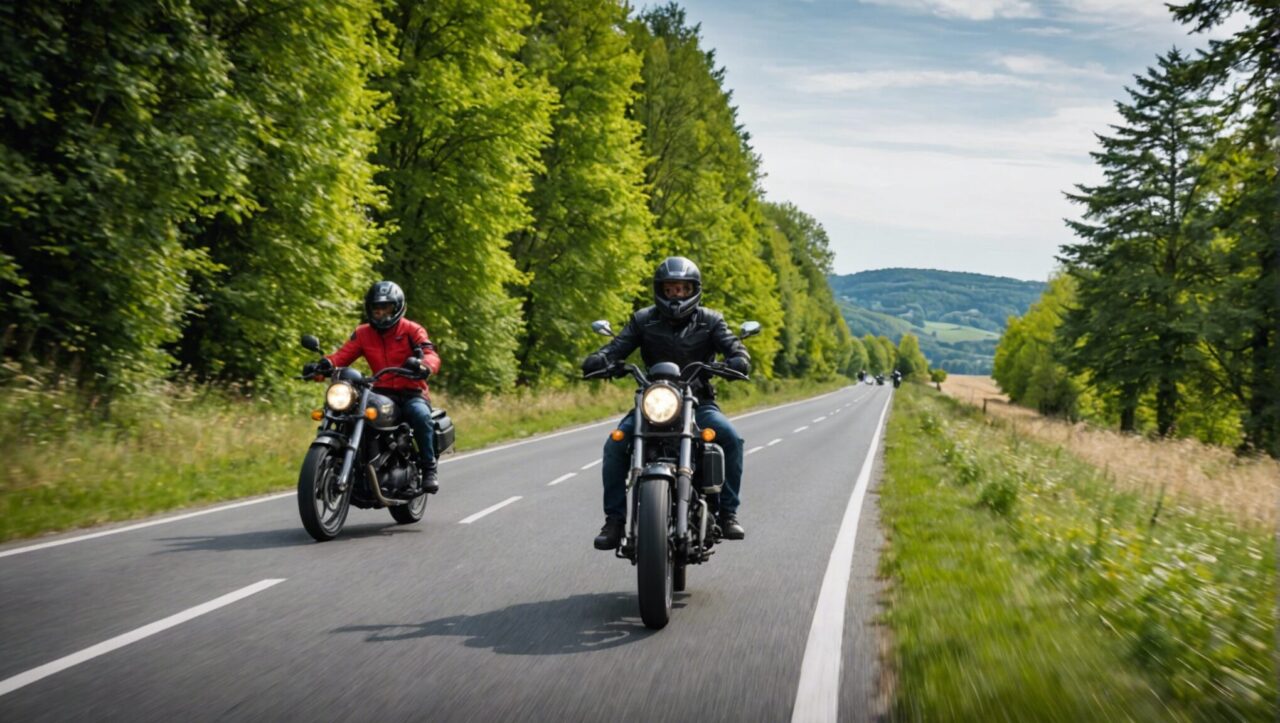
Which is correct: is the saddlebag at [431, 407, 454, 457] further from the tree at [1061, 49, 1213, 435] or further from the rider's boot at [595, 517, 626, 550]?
the tree at [1061, 49, 1213, 435]

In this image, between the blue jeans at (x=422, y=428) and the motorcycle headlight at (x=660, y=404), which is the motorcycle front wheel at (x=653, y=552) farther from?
the blue jeans at (x=422, y=428)

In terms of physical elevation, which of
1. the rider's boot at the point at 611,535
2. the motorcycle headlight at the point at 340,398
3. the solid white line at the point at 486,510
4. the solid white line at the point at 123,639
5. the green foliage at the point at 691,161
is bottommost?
the solid white line at the point at 486,510

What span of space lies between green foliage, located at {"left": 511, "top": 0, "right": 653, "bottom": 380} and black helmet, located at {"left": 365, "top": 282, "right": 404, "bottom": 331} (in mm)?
17264

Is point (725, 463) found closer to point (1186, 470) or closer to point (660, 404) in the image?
point (660, 404)

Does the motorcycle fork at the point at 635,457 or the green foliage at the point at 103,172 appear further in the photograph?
the green foliage at the point at 103,172

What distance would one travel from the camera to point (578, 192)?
2550 cm

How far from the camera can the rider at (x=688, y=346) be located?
5.51 m

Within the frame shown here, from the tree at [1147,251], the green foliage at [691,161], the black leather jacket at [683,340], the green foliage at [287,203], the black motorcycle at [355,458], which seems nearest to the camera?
the black leather jacket at [683,340]

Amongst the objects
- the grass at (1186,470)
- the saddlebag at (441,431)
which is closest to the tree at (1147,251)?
the grass at (1186,470)

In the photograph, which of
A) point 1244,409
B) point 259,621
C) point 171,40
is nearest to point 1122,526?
point 259,621

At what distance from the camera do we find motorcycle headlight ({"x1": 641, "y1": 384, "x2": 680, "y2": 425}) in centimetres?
497

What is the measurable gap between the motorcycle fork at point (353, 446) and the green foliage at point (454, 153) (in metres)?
12.7

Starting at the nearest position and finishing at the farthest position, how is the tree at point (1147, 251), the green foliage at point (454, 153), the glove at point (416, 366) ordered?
1. the glove at point (416, 366)
2. the green foliage at point (454, 153)
3. the tree at point (1147, 251)

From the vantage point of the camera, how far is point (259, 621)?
4711 millimetres
